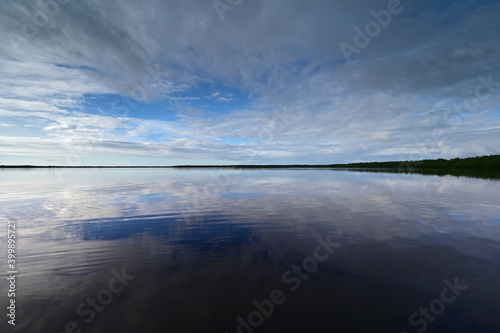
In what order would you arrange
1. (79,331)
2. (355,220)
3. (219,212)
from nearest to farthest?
(79,331) → (355,220) → (219,212)

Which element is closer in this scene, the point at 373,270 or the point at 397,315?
the point at 397,315

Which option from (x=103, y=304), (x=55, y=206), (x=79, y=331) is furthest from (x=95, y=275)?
(x=55, y=206)

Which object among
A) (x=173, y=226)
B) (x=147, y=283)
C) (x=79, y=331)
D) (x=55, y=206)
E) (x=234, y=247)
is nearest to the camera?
(x=79, y=331)

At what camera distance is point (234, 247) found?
→ 1084cm

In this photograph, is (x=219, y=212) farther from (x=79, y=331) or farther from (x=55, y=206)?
(x=55, y=206)

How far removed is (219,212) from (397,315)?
1437 cm

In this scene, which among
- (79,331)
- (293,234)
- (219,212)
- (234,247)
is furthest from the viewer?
(219,212)

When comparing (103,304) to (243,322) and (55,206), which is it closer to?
(243,322)

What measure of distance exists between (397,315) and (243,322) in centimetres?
414

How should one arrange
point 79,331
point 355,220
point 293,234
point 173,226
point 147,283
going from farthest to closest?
point 355,220
point 173,226
point 293,234
point 147,283
point 79,331

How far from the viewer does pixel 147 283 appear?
7.54 metres

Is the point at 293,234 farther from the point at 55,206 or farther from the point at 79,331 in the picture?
the point at 55,206

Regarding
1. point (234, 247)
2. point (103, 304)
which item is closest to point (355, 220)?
point (234, 247)

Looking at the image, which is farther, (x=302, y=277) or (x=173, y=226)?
(x=173, y=226)
